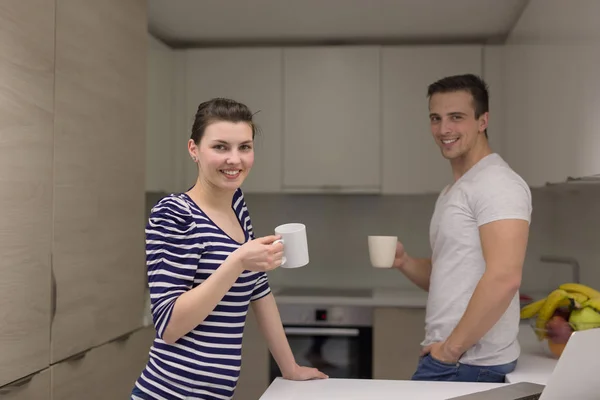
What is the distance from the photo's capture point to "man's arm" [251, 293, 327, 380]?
1.74 meters

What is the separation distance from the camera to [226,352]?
1.58 metres

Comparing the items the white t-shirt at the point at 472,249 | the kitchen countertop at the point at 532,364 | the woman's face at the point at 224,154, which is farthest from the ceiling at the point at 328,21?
the woman's face at the point at 224,154

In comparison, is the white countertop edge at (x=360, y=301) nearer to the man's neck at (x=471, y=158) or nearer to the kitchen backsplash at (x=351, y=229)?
the kitchen backsplash at (x=351, y=229)

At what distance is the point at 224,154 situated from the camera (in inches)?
61.9

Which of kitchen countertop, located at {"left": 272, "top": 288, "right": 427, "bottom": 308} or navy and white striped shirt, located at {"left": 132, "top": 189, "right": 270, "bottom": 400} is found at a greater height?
navy and white striped shirt, located at {"left": 132, "top": 189, "right": 270, "bottom": 400}

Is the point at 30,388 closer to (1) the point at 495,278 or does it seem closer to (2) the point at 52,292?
(2) the point at 52,292

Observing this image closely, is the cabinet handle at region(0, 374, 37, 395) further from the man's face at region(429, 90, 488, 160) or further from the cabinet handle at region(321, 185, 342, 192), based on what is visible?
the cabinet handle at region(321, 185, 342, 192)

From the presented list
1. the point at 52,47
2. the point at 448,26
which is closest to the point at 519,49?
the point at 448,26

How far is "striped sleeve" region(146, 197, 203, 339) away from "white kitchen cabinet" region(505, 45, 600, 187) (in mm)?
1258

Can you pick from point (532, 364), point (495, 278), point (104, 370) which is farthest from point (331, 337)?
point (495, 278)

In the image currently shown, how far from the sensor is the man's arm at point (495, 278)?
6.18 ft

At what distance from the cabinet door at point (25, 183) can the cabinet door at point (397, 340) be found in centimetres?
189

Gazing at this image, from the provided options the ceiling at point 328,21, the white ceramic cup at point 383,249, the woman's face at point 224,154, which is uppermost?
the ceiling at point 328,21

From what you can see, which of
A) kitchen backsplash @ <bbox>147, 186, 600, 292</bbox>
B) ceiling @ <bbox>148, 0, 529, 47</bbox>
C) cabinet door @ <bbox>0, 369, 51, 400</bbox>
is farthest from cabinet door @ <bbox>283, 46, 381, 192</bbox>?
cabinet door @ <bbox>0, 369, 51, 400</bbox>
